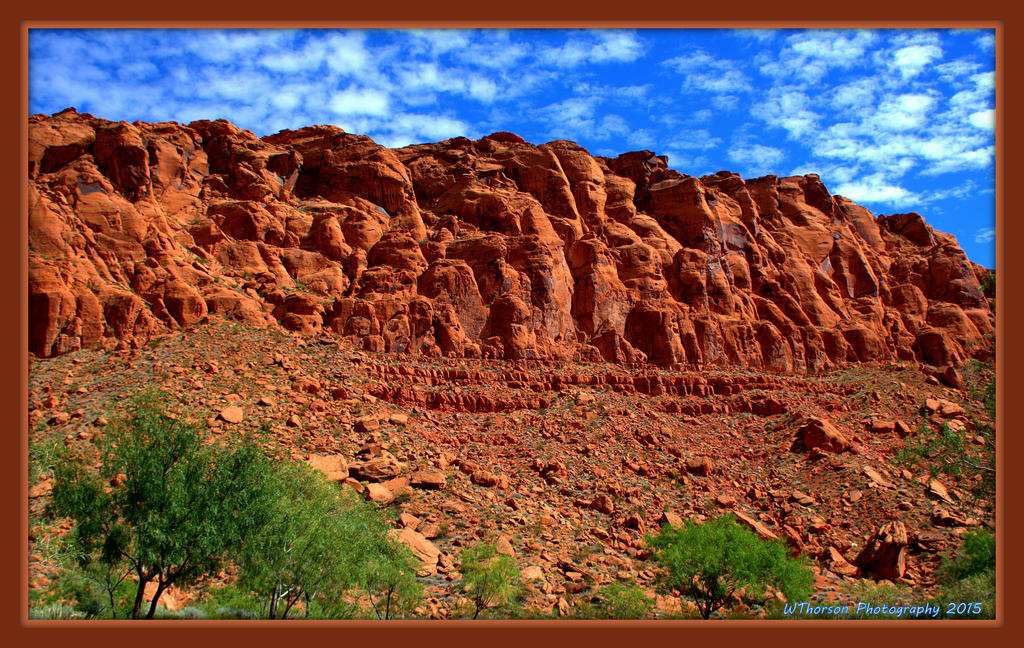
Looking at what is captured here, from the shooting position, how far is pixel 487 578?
2120cm

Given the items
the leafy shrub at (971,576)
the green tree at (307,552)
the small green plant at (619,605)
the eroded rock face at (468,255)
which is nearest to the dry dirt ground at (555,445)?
the small green plant at (619,605)

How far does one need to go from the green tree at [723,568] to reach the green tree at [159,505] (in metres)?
14.9

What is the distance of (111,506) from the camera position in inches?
673

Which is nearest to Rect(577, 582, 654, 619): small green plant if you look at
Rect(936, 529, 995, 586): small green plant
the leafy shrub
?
the leafy shrub

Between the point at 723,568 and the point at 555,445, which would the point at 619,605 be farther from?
the point at 555,445

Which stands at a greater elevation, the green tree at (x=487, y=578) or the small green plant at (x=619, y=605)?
the green tree at (x=487, y=578)

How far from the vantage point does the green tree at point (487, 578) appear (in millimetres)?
21219

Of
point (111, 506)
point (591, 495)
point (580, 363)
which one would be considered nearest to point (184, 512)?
point (111, 506)

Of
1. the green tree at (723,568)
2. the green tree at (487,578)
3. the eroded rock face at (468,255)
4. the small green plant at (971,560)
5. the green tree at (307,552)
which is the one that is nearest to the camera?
the green tree at (307,552)

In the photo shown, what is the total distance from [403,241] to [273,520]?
32462 millimetres

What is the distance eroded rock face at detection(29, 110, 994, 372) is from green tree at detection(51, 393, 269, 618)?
17.4 m

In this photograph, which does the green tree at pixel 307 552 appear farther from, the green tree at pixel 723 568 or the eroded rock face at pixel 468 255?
the eroded rock face at pixel 468 255

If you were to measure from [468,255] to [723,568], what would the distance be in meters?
31.0

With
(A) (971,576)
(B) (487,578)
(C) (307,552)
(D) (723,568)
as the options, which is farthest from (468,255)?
(A) (971,576)
